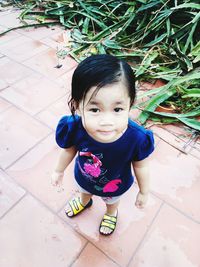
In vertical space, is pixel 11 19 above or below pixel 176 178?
above

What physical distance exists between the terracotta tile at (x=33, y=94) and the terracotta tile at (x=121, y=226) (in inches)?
34.9

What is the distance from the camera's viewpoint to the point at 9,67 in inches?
91.5

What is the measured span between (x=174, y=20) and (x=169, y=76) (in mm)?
722

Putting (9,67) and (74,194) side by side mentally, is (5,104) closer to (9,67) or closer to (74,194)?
A: (9,67)

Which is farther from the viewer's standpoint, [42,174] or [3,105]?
[3,105]

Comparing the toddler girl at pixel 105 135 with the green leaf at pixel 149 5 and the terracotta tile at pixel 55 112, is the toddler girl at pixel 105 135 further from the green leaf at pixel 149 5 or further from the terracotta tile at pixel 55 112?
the green leaf at pixel 149 5

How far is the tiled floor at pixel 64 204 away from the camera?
1.23 meters

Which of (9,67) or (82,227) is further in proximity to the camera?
(9,67)

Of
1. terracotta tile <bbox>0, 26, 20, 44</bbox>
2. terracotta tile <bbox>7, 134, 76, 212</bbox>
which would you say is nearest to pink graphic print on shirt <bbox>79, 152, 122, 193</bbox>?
terracotta tile <bbox>7, 134, 76, 212</bbox>

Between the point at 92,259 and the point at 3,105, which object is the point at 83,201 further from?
the point at 3,105

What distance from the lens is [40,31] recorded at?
2.89 m

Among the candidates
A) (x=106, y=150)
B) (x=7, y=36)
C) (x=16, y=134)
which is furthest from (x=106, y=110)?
(x=7, y=36)

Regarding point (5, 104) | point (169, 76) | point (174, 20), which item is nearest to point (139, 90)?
point (169, 76)

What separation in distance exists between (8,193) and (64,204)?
31 cm
